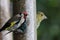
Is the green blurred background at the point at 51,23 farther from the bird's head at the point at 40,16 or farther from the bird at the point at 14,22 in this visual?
the bird at the point at 14,22

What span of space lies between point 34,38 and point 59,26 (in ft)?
1.68

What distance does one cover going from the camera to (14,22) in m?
2.46

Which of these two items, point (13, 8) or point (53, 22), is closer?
point (13, 8)

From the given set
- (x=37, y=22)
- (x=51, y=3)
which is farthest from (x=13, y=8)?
(x=51, y=3)

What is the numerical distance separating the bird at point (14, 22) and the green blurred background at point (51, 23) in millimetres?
557

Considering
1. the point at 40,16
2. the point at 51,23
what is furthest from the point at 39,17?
the point at 51,23

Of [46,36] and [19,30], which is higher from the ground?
[19,30]

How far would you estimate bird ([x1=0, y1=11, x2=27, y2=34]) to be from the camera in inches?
96.4

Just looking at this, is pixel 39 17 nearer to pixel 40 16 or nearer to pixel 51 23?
pixel 40 16

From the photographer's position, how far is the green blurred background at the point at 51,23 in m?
3.04

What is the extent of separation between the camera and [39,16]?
285 centimetres

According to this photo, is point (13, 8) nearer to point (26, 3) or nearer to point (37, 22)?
point (26, 3)

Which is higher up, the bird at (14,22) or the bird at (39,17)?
the bird at (14,22)

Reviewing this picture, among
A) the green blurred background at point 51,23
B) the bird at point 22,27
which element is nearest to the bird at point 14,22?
the bird at point 22,27
